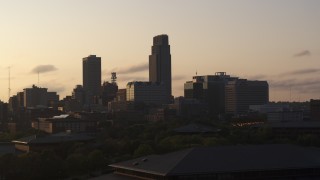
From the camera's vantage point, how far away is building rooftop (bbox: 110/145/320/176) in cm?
8306

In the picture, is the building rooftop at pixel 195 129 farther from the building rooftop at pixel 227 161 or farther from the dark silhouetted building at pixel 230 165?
the dark silhouetted building at pixel 230 165

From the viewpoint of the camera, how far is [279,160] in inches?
3474

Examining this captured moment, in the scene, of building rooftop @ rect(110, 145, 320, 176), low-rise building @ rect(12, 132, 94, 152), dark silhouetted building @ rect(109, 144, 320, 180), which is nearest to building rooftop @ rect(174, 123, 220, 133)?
low-rise building @ rect(12, 132, 94, 152)

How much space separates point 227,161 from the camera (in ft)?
282

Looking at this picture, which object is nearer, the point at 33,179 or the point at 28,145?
the point at 33,179

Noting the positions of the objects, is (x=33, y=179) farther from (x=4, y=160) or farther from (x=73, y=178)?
(x=4, y=160)

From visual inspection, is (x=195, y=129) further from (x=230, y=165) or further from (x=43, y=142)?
(x=230, y=165)

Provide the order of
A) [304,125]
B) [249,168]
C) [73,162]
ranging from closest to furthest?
[249,168]
[73,162]
[304,125]

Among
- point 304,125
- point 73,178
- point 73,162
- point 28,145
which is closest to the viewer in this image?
point 73,178

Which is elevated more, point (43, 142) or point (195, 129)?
point (195, 129)

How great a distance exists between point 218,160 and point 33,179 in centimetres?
3904

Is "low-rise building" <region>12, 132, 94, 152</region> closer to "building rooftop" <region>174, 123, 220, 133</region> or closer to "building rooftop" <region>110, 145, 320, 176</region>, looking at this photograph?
"building rooftop" <region>174, 123, 220, 133</region>

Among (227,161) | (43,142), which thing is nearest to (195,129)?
(43,142)

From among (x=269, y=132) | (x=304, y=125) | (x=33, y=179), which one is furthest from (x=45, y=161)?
(x=304, y=125)
